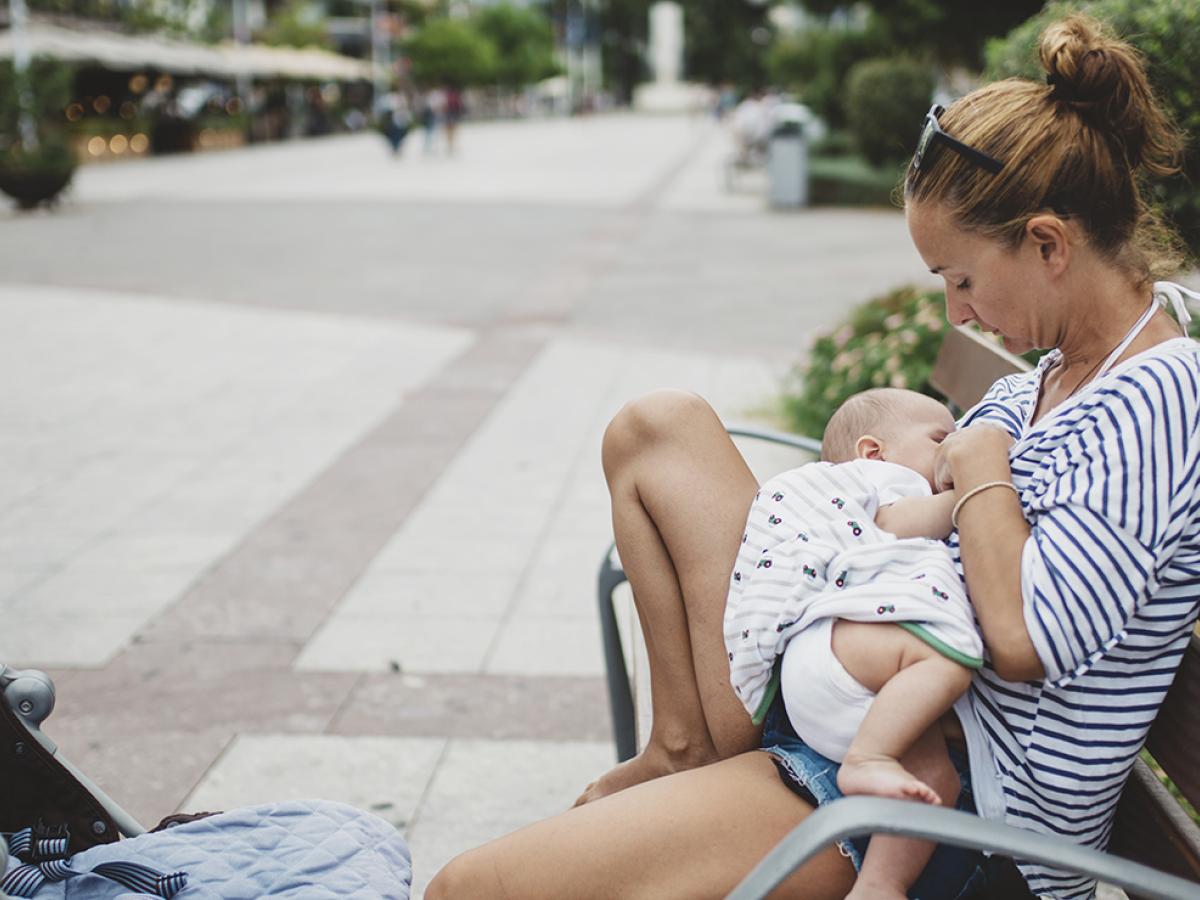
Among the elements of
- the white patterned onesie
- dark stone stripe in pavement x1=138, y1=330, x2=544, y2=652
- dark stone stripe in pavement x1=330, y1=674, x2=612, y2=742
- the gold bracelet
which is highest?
the gold bracelet

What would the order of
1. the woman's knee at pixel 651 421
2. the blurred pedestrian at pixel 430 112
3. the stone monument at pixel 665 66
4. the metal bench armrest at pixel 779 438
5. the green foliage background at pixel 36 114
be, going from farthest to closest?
the stone monument at pixel 665 66 → the blurred pedestrian at pixel 430 112 → the green foliage background at pixel 36 114 → the metal bench armrest at pixel 779 438 → the woman's knee at pixel 651 421

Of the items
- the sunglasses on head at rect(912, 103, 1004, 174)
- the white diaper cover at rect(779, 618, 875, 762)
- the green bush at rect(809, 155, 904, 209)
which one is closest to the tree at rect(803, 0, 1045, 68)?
the green bush at rect(809, 155, 904, 209)

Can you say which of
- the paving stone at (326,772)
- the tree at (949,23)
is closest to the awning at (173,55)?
the tree at (949,23)

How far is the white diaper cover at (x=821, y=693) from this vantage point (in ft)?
5.44

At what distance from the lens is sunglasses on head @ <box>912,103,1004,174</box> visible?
5.43 ft

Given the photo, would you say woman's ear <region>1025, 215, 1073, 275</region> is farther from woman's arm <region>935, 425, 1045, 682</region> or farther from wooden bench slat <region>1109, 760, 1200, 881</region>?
wooden bench slat <region>1109, 760, 1200, 881</region>

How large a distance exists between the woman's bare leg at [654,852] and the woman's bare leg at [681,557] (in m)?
0.22

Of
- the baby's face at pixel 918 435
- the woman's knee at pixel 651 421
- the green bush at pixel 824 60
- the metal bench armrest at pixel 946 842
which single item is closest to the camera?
the metal bench armrest at pixel 946 842

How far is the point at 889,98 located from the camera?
688 inches

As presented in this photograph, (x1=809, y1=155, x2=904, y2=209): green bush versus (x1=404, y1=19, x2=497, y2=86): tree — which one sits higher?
(x1=404, y1=19, x2=497, y2=86): tree

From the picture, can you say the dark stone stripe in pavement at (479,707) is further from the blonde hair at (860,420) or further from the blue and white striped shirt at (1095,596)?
the blue and white striped shirt at (1095,596)

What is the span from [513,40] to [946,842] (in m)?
86.0

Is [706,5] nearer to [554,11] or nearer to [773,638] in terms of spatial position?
[554,11]

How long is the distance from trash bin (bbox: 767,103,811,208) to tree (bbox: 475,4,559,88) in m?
62.5
